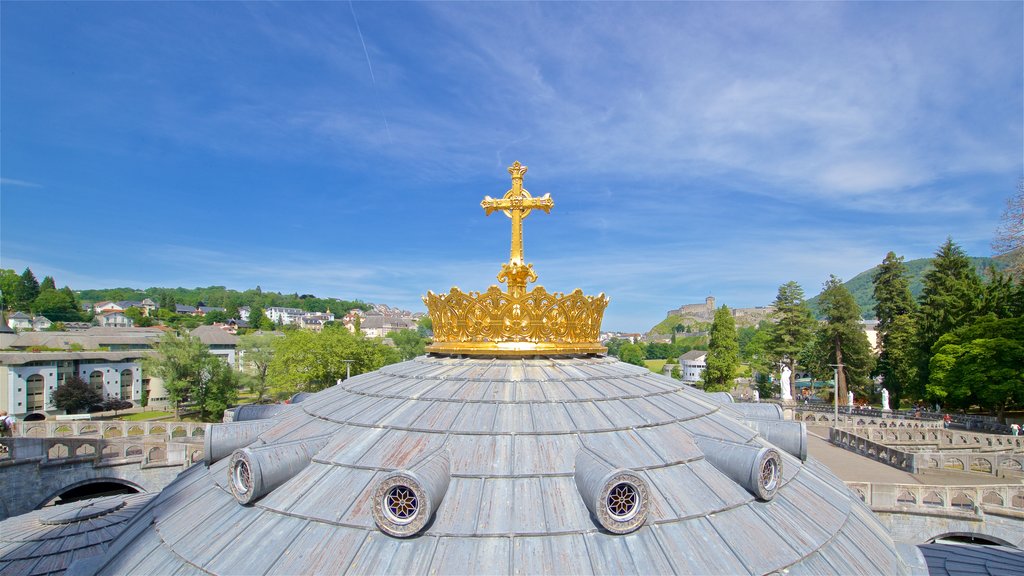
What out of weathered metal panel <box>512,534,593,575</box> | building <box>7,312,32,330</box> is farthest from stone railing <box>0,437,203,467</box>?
building <box>7,312,32,330</box>

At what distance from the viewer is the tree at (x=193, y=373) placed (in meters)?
50.6

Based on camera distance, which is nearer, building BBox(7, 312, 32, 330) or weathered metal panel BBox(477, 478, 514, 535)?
weathered metal panel BBox(477, 478, 514, 535)

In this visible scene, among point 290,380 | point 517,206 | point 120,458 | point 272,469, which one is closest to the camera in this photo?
point 272,469

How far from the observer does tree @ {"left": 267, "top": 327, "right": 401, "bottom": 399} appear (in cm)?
5550

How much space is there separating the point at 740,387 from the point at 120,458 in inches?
4006

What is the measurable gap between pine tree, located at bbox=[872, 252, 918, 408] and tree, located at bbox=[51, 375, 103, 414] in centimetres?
9420

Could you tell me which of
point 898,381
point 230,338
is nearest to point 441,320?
point 898,381

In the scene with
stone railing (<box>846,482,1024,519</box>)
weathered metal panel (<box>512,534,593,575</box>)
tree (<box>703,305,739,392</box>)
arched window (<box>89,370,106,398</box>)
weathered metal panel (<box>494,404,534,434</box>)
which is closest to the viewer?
weathered metal panel (<box>512,534,593,575</box>)

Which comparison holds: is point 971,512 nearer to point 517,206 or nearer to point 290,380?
point 517,206

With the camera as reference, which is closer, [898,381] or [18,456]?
[18,456]

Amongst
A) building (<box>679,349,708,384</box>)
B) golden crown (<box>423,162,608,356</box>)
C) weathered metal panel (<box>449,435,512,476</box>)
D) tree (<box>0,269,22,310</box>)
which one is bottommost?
building (<box>679,349,708,384</box>)

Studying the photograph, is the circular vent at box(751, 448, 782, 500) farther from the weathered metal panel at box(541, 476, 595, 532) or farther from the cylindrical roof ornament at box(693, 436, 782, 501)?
the weathered metal panel at box(541, 476, 595, 532)

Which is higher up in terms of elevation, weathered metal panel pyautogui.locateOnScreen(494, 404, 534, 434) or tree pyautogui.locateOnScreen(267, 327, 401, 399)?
weathered metal panel pyautogui.locateOnScreen(494, 404, 534, 434)

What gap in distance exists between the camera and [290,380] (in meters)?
54.6
